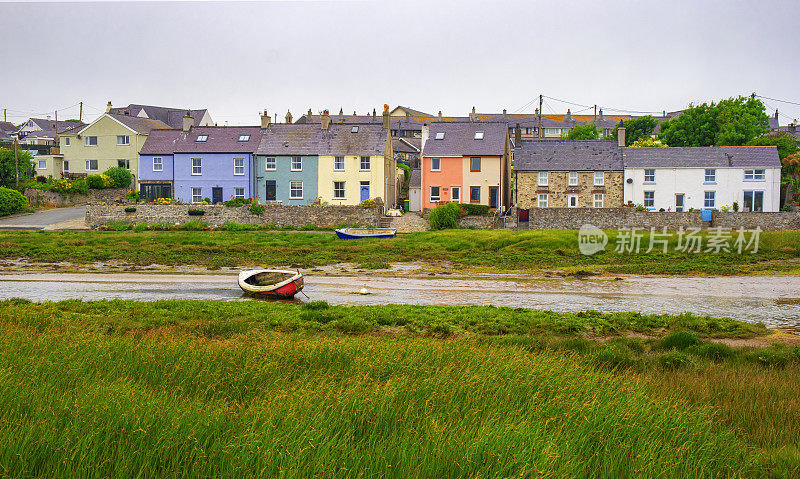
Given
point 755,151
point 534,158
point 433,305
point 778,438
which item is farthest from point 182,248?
point 755,151

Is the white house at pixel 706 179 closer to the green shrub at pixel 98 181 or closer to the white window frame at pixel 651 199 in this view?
the white window frame at pixel 651 199

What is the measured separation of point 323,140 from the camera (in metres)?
66.4

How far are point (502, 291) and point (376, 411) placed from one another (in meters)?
22.8

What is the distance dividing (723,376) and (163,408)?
10304 millimetres

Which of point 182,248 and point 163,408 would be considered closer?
point 163,408

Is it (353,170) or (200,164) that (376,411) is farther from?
(200,164)

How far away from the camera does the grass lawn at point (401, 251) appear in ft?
132

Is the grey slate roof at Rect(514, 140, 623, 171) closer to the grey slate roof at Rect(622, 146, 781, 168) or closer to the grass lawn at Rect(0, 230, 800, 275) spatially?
the grey slate roof at Rect(622, 146, 781, 168)

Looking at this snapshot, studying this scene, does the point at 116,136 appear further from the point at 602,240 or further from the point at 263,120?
the point at 602,240

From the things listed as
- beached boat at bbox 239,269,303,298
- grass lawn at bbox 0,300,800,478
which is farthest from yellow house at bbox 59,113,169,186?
grass lawn at bbox 0,300,800,478

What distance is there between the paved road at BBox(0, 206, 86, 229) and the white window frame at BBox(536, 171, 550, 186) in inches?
1736

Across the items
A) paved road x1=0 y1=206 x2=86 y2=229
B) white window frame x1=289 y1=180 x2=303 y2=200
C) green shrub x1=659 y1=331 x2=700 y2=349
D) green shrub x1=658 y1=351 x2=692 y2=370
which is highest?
white window frame x1=289 y1=180 x2=303 y2=200

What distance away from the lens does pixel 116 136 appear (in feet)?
254
